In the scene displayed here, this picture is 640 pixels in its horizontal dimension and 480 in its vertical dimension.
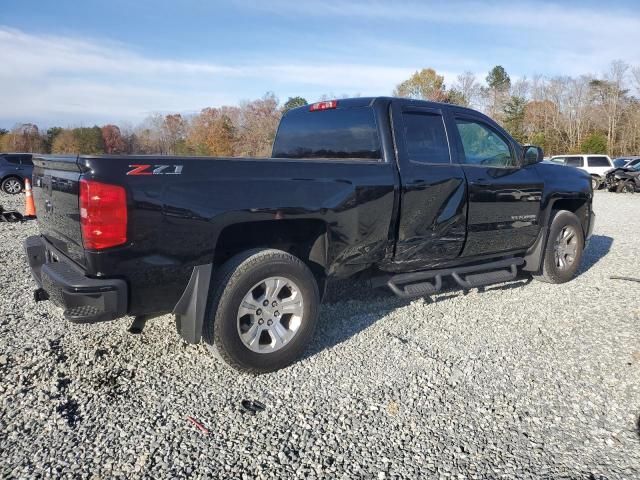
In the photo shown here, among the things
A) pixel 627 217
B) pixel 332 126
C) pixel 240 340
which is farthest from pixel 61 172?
pixel 627 217

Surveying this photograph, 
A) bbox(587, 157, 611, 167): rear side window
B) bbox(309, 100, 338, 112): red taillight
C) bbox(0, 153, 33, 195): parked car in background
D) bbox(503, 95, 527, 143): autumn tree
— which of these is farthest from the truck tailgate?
bbox(503, 95, 527, 143): autumn tree

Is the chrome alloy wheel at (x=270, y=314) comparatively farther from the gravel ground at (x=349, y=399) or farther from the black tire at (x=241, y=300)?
the gravel ground at (x=349, y=399)

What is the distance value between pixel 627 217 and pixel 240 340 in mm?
12484

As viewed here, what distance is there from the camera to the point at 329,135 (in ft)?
15.0

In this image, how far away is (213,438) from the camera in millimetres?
2744

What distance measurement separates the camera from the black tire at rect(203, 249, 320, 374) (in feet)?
10.7

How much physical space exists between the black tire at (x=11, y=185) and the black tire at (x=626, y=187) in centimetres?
2370

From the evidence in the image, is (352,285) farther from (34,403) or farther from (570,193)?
(34,403)

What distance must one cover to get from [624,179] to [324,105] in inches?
823

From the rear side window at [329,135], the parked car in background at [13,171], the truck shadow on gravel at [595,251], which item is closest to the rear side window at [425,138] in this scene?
the rear side window at [329,135]

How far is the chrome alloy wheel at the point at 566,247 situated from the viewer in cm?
582

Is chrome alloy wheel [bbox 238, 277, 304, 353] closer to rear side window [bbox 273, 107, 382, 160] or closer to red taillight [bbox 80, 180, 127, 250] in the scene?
red taillight [bbox 80, 180, 127, 250]

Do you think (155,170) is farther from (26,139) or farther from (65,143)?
(26,139)

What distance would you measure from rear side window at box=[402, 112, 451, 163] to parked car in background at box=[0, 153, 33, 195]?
1718 cm
